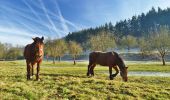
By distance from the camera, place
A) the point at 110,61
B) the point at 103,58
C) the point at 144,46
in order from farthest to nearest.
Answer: the point at 144,46 → the point at 103,58 → the point at 110,61

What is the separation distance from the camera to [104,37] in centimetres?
13600

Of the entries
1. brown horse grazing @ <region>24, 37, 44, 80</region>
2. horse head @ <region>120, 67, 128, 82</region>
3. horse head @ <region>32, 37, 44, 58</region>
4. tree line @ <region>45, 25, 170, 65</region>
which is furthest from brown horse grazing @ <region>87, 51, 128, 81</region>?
tree line @ <region>45, 25, 170, 65</region>

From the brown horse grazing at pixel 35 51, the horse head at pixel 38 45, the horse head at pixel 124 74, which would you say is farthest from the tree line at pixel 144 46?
the horse head at pixel 38 45

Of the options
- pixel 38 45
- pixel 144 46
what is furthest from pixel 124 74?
pixel 144 46

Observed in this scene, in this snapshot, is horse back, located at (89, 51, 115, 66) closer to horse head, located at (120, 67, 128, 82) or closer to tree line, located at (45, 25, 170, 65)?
horse head, located at (120, 67, 128, 82)

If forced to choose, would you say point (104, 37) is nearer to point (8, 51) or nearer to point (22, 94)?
point (8, 51)

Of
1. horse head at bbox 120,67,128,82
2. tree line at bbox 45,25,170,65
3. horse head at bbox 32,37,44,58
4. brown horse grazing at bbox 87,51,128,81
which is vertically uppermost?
tree line at bbox 45,25,170,65

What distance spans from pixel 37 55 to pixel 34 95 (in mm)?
6472

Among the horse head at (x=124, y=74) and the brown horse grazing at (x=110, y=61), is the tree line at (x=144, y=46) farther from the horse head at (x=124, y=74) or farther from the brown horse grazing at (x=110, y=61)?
the horse head at (x=124, y=74)

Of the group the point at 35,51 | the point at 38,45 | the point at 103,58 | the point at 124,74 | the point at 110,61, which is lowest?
the point at 124,74

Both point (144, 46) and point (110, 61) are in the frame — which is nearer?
point (110, 61)

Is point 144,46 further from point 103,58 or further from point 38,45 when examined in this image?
point 38,45

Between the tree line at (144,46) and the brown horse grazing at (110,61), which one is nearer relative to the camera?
the brown horse grazing at (110,61)

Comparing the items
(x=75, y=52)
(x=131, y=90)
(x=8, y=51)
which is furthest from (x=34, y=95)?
(x=8, y=51)
